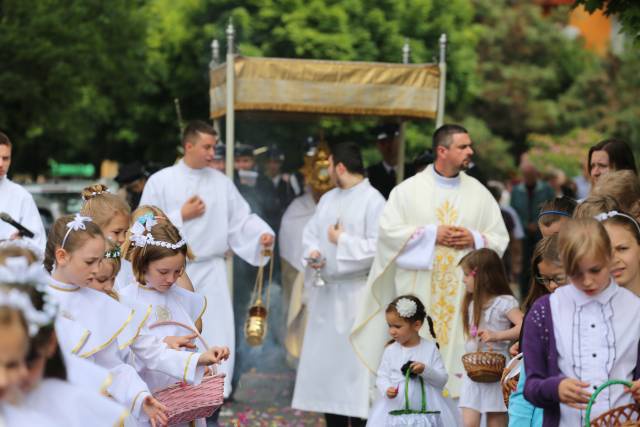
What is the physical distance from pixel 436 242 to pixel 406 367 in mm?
2058

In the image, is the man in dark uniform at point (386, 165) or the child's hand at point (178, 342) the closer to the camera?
the child's hand at point (178, 342)

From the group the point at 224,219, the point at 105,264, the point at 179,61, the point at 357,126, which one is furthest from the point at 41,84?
the point at 105,264

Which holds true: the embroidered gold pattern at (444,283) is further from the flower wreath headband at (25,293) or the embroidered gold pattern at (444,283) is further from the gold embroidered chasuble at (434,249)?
the flower wreath headband at (25,293)

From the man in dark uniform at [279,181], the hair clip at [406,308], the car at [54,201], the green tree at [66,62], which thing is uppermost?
the green tree at [66,62]

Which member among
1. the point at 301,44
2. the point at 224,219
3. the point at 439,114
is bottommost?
the point at 224,219

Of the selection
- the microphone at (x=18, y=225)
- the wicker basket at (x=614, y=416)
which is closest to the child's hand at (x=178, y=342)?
the microphone at (x=18, y=225)

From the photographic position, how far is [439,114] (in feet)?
39.0

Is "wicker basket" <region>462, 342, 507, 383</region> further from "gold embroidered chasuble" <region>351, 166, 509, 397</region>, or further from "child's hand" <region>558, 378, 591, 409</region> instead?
"child's hand" <region>558, 378, 591, 409</region>

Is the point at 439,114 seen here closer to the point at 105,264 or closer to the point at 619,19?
the point at 619,19

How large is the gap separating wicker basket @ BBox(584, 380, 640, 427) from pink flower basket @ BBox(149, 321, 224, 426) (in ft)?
6.96

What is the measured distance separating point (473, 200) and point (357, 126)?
51.4ft

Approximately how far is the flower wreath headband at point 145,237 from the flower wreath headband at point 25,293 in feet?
8.08

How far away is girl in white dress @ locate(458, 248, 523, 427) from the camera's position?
7727mm

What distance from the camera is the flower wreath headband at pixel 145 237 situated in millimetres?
6742
